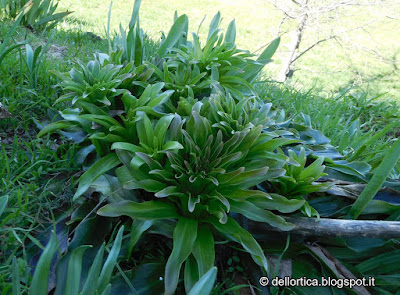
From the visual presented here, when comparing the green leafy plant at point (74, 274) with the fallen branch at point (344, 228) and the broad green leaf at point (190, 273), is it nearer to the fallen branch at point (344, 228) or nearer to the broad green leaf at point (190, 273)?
the broad green leaf at point (190, 273)

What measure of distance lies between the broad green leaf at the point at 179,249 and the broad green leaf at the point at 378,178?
90 centimetres

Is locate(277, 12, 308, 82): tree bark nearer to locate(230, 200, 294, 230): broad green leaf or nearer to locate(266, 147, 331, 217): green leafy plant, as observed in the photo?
locate(266, 147, 331, 217): green leafy plant

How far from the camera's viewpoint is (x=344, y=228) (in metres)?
1.64

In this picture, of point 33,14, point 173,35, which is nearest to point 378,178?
point 173,35

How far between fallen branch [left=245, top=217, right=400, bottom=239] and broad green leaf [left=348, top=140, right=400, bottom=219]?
0.17 meters

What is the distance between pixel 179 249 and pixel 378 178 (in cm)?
111

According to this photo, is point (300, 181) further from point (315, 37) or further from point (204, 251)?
point (315, 37)

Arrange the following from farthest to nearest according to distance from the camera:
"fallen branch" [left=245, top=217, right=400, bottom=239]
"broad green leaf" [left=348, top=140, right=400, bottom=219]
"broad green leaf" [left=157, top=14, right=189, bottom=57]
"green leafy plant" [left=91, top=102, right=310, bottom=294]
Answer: "broad green leaf" [left=157, top=14, right=189, bottom=57] < "broad green leaf" [left=348, top=140, right=400, bottom=219] < "fallen branch" [left=245, top=217, right=400, bottom=239] < "green leafy plant" [left=91, top=102, right=310, bottom=294]

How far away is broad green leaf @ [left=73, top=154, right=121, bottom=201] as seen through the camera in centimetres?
167

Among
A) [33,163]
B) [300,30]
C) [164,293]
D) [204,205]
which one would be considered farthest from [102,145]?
[300,30]

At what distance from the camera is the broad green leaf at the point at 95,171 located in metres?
1.67

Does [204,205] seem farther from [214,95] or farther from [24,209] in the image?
[24,209]

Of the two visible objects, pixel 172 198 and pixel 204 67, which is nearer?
pixel 172 198

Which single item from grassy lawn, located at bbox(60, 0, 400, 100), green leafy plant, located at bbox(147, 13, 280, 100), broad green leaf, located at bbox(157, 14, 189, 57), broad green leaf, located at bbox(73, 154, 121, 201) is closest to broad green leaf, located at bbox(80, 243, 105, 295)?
broad green leaf, located at bbox(73, 154, 121, 201)
